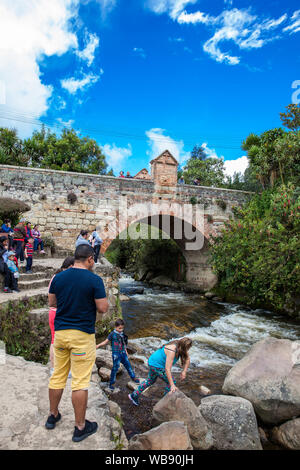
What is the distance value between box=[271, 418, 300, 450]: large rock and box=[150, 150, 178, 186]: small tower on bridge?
456 inches

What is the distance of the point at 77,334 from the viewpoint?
2.37 metres

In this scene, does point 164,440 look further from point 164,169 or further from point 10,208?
point 164,169

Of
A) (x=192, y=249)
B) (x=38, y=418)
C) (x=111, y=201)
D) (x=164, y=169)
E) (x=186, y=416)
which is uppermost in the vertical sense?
(x=164, y=169)

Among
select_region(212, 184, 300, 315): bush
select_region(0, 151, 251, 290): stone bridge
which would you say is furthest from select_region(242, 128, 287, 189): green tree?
select_region(212, 184, 300, 315): bush

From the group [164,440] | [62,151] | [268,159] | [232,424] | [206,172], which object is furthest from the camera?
[206,172]

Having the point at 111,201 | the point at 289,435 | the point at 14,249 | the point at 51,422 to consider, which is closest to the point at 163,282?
the point at 111,201

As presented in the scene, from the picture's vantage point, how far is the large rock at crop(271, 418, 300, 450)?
3658 mm

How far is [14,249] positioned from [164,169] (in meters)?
8.48

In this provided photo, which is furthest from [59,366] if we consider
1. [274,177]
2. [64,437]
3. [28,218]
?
[274,177]

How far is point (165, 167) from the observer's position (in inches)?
561

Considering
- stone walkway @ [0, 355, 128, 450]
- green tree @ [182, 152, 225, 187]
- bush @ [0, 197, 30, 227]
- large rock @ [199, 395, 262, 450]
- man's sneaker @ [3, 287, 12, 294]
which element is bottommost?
large rock @ [199, 395, 262, 450]

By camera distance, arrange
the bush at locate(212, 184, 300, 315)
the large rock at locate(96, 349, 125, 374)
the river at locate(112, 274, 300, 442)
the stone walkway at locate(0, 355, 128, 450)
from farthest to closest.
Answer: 1. the bush at locate(212, 184, 300, 315)
2. the large rock at locate(96, 349, 125, 374)
3. the river at locate(112, 274, 300, 442)
4. the stone walkway at locate(0, 355, 128, 450)

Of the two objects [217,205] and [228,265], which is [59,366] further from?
[217,205]

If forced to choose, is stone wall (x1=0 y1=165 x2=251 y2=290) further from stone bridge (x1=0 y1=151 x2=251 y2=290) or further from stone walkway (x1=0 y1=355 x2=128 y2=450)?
stone walkway (x1=0 y1=355 x2=128 y2=450)
